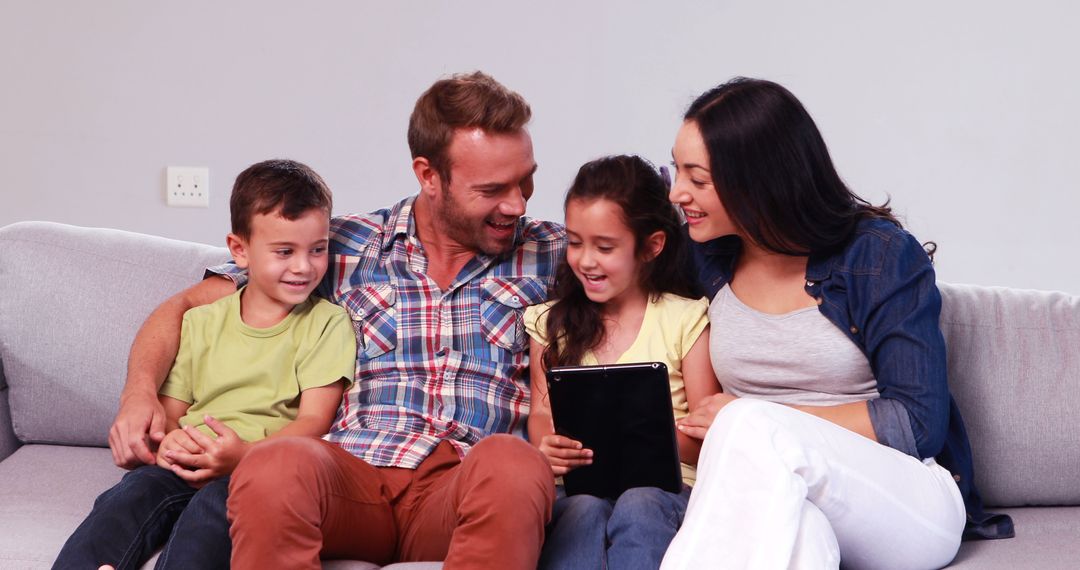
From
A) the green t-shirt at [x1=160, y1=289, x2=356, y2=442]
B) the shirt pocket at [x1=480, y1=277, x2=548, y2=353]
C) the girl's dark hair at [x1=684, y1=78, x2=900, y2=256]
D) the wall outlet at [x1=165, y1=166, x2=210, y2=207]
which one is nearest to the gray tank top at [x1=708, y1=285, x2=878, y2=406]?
the girl's dark hair at [x1=684, y1=78, x2=900, y2=256]

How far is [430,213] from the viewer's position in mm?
1987

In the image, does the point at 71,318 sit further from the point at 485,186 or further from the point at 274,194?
the point at 485,186

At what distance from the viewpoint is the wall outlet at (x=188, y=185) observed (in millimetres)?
3035

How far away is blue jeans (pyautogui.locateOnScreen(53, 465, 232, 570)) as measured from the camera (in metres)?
1.54

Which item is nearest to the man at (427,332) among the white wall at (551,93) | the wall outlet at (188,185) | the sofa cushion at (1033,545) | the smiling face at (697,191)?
the smiling face at (697,191)

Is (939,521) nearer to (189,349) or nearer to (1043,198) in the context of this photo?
(189,349)

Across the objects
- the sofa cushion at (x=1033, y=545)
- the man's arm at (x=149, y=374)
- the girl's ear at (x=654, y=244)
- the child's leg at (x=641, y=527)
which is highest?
the girl's ear at (x=654, y=244)

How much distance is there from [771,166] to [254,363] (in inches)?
34.4

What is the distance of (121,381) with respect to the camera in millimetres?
2025

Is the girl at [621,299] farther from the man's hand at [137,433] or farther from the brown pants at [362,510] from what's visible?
the man's hand at [137,433]

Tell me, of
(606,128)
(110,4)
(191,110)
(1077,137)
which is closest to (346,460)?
(606,128)

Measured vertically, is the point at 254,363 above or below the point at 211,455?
above

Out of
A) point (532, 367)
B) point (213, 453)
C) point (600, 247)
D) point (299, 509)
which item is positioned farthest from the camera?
point (532, 367)

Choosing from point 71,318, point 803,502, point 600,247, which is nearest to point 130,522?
point 71,318
